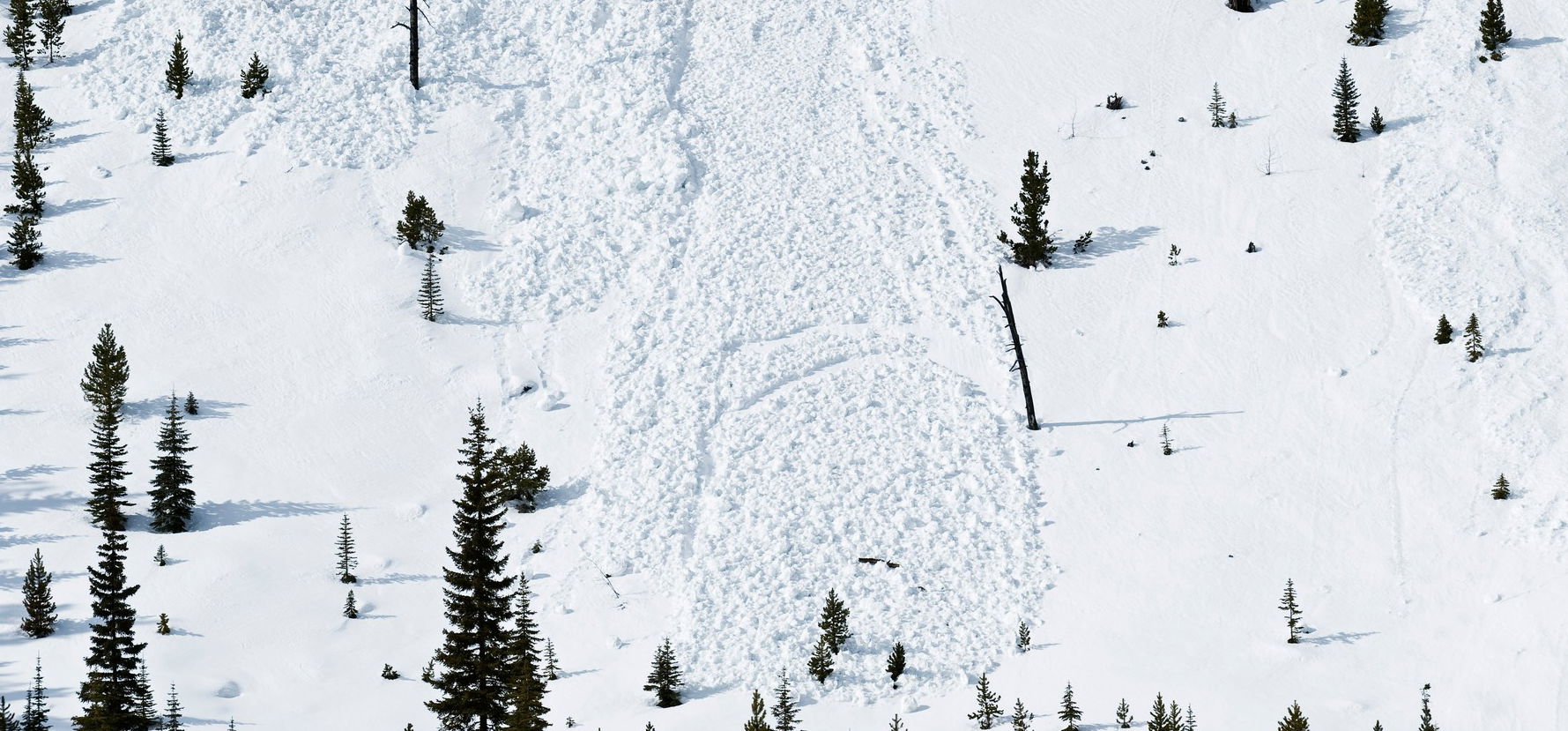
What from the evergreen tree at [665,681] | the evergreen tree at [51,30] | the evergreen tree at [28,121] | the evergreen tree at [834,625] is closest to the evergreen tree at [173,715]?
the evergreen tree at [665,681]

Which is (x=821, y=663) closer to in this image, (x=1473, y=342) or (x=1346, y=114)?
(x=1473, y=342)

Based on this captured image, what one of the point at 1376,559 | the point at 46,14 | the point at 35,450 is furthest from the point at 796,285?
the point at 46,14

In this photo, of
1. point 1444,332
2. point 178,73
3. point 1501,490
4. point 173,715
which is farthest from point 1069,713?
point 178,73

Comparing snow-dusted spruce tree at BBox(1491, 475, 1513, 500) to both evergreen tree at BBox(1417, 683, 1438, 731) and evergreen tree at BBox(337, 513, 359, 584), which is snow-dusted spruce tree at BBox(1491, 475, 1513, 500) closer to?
evergreen tree at BBox(1417, 683, 1438, 731)

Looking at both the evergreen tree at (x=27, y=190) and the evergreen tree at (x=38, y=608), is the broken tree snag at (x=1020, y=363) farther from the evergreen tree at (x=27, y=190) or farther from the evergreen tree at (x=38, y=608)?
the evergreen tree at (x=27, y=190)

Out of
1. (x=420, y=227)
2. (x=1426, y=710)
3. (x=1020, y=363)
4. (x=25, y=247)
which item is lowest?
(x=1426, y=710)

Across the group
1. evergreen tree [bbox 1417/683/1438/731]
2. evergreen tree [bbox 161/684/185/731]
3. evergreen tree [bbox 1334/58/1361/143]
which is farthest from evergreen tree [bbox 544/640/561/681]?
evergreen tree [bbox 1334/58/1361/143]
